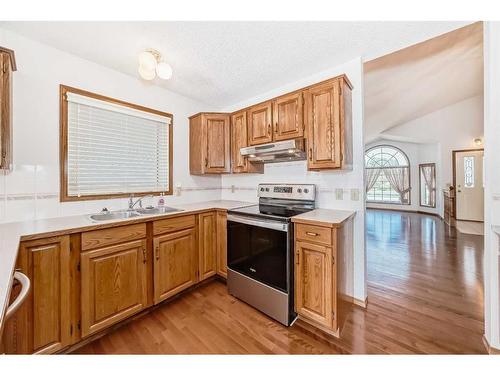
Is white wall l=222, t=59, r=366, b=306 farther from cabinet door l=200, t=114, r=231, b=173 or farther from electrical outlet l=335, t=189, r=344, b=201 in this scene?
cabinet door l=200, t=114, r=231, b=173

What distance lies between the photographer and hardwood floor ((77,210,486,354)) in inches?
58.6

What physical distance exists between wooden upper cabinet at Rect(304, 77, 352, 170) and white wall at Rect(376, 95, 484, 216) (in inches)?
230

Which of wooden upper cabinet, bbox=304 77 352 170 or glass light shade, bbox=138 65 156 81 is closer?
glass light shade, bbox=138 65 156 81

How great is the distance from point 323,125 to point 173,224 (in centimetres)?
173

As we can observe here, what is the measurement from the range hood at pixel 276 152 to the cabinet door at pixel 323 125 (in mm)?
138

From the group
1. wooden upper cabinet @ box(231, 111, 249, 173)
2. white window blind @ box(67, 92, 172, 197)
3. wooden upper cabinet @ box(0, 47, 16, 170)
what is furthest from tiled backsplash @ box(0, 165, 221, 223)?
wooden upper cabinet @ box(231, 111, 249, 173)

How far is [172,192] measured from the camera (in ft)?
8.79

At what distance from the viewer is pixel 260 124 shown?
240 cm

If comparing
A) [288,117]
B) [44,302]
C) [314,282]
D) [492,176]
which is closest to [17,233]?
[44,302]

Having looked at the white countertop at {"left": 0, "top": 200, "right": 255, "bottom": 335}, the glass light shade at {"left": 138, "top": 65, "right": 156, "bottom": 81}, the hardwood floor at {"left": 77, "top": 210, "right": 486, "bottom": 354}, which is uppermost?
the glass light shade at {"left": 138, "top": 65, "right": 156, "bottom": 81}

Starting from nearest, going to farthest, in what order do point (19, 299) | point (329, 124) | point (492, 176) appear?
1. point (19, 299)
2. point (492, 176)
3. point (329, 124)

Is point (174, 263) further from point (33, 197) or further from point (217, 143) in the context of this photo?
point (217, 143)

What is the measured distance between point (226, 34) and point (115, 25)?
2.77ft
